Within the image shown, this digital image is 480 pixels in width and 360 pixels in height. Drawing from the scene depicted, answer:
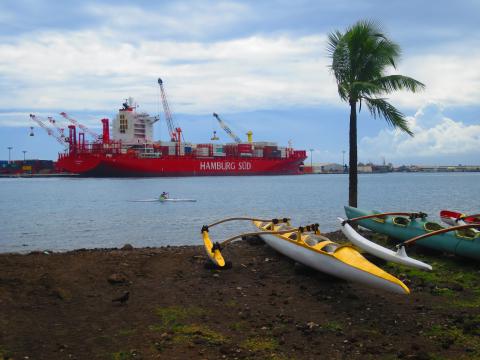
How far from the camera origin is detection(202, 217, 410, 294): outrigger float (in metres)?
7.72

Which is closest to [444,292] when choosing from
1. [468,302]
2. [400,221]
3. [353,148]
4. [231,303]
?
[468,302]

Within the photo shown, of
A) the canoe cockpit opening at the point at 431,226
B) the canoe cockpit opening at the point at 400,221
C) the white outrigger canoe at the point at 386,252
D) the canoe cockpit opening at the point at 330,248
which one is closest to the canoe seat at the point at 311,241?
the canoe cockpit opening at the point at 330,248

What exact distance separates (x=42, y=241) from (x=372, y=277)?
19110 millimetres

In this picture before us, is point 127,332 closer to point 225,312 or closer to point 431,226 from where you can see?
point 225,312

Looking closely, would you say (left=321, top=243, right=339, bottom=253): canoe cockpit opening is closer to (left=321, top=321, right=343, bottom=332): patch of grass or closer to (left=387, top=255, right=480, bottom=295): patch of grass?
(left=321, top=321, right=343, bottom=332): patch of grass

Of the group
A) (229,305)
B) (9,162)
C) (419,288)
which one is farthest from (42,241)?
(9,162)

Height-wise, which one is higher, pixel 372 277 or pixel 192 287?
pixel 372 277

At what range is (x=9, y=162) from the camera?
166875 mm

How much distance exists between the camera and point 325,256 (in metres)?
9.33

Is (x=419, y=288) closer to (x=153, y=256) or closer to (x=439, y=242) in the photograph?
(x=439, y=242)

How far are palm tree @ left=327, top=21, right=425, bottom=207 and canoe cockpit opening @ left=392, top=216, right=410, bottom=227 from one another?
2337 millimetres

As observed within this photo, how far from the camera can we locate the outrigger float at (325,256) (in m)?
7.72

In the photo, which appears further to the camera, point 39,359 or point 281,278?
point 281,278

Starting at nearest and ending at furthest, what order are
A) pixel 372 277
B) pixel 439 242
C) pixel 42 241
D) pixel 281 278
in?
pixel 372 277 → pixel 281 278 → pixel 439 242 → pixel 42 241
